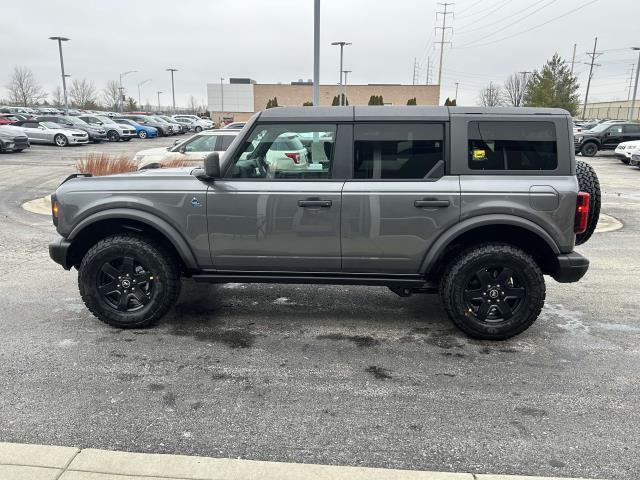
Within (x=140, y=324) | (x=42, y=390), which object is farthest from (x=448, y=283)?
(x=42, y=390)

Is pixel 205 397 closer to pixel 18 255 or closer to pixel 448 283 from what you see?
pixel 448 283

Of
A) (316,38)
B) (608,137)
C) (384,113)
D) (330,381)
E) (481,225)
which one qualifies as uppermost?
(316,38)

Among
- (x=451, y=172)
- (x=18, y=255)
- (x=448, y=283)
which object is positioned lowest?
(x=18, y=255)

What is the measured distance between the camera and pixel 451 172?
4066 millimetres

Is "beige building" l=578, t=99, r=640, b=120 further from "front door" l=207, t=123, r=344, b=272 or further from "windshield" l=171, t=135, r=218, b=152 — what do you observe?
"front door" l=207, t=123, r=344, b=272

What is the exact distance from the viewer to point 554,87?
47.2 meters

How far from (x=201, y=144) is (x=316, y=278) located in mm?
9114

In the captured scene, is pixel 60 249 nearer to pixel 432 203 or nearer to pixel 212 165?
pixel 212 165

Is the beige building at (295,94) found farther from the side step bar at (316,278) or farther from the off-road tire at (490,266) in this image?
the off-road tire at (490,266)

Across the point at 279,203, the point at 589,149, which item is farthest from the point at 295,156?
the point at 589,149

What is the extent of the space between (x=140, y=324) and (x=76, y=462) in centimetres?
192

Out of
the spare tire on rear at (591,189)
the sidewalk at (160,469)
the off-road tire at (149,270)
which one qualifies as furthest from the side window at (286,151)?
the sidewalk at (160,469)

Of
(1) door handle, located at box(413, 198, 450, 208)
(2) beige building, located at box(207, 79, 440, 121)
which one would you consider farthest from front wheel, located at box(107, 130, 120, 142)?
(2) beige building, located at box(207, 79, 440, 121)

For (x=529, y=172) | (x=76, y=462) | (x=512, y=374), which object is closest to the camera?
(x=76, y=462)
